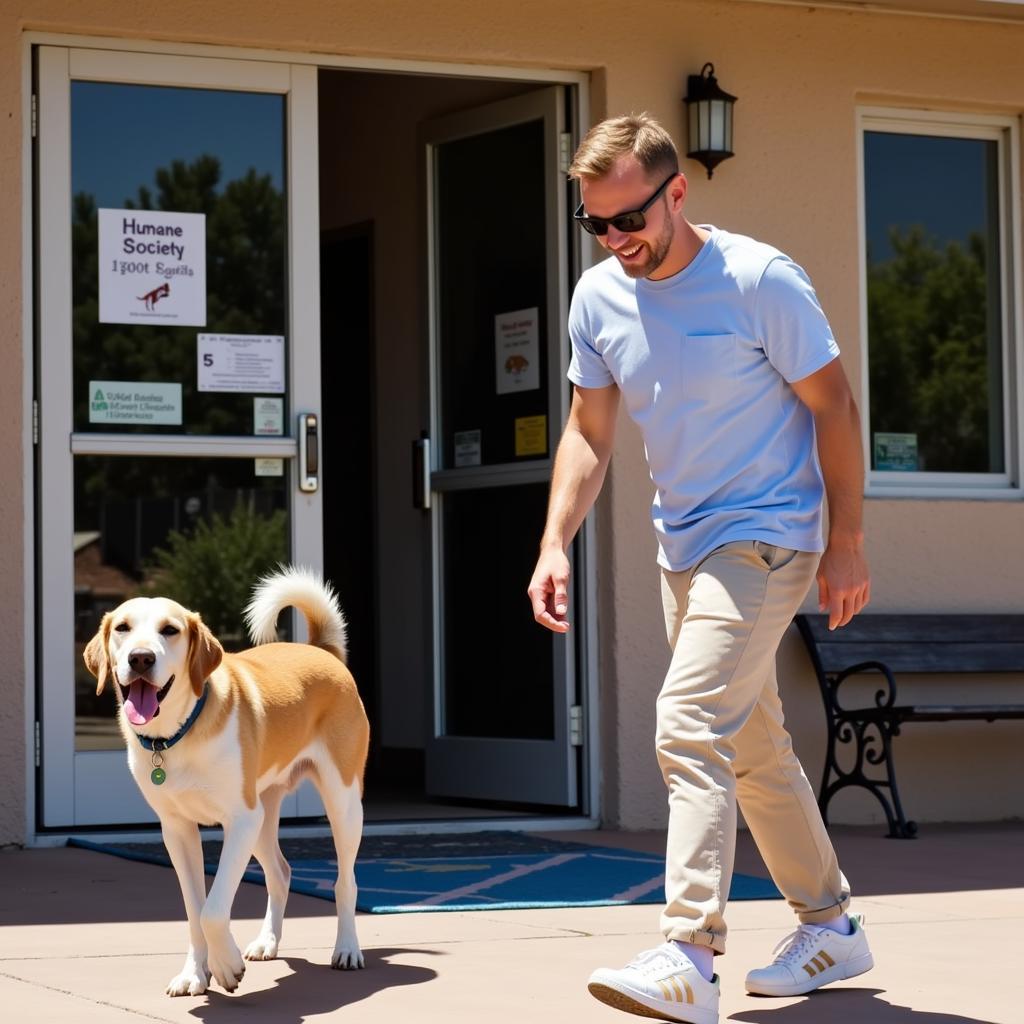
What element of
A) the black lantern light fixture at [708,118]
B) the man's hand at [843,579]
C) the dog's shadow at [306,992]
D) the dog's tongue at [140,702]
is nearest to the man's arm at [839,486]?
the man's hand at [843,579]

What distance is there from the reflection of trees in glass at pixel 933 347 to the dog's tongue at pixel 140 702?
5017 millimetres

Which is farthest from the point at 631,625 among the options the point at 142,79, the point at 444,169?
the point at 142,79

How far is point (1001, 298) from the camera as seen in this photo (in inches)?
347

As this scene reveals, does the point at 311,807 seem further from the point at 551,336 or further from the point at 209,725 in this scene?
the point at 209,725

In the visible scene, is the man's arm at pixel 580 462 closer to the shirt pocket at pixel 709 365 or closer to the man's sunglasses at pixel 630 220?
the shirt pocket at pixel 709 365

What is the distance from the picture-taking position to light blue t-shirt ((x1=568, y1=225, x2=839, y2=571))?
399 cm

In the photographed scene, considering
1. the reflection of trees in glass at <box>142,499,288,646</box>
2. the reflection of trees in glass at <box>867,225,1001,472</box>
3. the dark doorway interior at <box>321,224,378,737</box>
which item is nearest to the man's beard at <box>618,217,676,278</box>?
the reflection of trees in glass at <box>142,499,288,646</box>

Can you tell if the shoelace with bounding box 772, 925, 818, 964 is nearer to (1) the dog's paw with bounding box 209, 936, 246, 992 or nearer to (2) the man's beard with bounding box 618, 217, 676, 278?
(1) the dog's paw with bounding box 209, 936, 246, 992

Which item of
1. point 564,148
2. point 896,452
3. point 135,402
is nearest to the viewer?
point 135,402

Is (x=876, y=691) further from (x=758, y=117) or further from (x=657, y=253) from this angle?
(x=657, y=253)

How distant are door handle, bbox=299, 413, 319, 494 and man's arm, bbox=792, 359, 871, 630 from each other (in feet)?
12.1

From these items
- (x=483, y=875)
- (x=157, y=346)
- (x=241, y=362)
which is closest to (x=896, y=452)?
(x=241, y=362)

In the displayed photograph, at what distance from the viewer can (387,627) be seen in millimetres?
10352

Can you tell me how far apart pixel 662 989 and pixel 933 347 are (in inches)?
221
